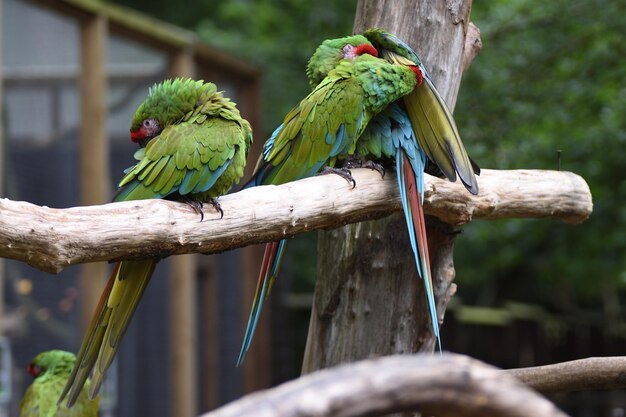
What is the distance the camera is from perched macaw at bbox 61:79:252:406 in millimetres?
1871

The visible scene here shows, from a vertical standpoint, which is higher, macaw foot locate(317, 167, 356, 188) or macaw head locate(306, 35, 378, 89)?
macaw head locate(306, 35, 378, 89)

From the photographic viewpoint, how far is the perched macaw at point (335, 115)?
7.07 ft

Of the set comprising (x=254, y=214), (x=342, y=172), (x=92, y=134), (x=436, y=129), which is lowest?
(x=254, y=214)

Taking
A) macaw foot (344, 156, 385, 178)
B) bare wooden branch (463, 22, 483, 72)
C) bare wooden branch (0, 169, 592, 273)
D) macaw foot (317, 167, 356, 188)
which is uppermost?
bare wooden branch (463, 22, 483, 72)

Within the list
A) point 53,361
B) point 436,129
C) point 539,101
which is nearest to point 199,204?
point 436,129

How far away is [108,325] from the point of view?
1881 mm

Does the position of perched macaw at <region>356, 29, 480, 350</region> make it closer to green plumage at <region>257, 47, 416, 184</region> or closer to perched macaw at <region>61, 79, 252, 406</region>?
green plumage at <region>257, 47, 416, 184</region>

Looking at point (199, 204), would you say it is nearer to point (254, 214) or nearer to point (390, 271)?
point (254, 214)

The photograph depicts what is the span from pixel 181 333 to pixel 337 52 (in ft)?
7.05

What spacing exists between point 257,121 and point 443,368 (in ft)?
13.2

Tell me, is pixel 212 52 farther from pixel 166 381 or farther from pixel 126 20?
pixel 166 381

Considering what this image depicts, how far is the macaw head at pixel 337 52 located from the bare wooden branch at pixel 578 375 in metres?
0.84

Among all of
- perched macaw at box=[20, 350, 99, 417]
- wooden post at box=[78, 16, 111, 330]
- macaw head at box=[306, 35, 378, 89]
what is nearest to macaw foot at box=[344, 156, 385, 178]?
macaw head at box=[306, 35, 378, 89]

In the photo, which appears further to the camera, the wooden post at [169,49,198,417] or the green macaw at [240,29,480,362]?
the wooden post at [169,49,198,417]
